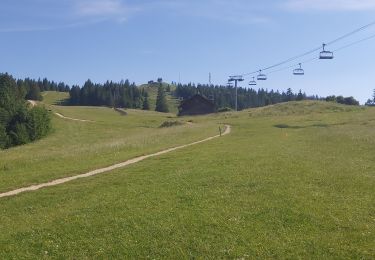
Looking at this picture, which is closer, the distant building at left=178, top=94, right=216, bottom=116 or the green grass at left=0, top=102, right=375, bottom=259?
the green grass at left=0, top=102, right=375, bottom=259

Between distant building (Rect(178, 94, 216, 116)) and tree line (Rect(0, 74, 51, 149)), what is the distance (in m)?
52.6

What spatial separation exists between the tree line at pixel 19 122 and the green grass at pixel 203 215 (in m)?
69.7

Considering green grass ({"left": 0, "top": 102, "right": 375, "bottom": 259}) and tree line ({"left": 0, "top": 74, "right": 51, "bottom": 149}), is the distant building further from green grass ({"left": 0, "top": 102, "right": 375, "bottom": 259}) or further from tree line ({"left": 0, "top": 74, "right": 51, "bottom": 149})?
green grass ({"left": 0, "top": 102, "right": 375, "bottom": 259})

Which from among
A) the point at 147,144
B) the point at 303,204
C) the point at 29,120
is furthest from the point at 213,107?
the point at 303,204

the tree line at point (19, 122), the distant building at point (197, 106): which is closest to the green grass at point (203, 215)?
the tree line at point (19, 122)

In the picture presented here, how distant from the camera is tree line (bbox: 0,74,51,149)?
90375 mm

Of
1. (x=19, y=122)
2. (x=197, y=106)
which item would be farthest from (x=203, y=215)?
(x=197, y=106)

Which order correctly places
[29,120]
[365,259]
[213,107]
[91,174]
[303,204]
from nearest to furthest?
[365,259] < [303,204] < [91,174] < [29,120] < [213,107]

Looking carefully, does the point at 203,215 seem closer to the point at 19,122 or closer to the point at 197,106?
the point at 19,122

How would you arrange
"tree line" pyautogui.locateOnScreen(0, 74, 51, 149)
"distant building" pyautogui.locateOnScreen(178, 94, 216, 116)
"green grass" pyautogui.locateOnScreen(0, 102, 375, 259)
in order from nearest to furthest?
1. "green grass" pyautogui.locateOnScreen(0, 102, 375, 259)
2. "tree line" pyautogui.locateOnScreen(0, 74, 51, 149)
3. "distant building" pyautogui.locateOnScreen(178, 94, 216, 116)

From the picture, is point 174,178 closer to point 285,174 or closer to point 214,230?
point 285,174

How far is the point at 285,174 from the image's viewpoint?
921 inches

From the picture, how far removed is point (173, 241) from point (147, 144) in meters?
33.4

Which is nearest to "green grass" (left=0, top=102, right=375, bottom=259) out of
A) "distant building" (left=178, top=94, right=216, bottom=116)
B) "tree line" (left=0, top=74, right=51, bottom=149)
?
"tree line" (left=0, top=74, right=51, bottom=149)
